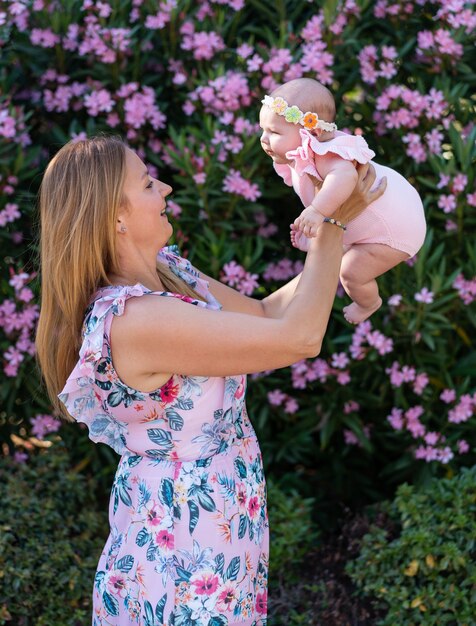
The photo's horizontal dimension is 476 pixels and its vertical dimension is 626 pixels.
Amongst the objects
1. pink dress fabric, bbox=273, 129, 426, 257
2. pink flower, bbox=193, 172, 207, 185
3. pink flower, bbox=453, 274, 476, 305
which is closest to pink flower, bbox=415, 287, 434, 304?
pink flower, bbox=453, 274, 476, 305

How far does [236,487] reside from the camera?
258cm

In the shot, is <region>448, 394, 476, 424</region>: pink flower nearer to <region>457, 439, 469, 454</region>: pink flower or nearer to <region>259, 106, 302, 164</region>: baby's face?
<region>457, 439, 469, 454</region>: pink flower

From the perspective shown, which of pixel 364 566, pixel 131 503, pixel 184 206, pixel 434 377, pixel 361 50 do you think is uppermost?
pixel 361 50

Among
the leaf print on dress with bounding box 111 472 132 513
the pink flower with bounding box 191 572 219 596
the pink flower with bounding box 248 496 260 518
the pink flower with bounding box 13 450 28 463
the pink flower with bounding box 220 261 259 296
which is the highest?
the pink flower with bounding box 248 496 260 518

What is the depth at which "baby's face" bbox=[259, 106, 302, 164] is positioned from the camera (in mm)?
2430

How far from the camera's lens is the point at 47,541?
4.04 m

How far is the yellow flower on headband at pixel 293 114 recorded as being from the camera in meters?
2.39

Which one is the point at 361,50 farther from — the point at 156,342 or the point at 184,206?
the point at 156,342

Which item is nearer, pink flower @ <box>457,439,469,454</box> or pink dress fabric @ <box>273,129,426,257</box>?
pink dress fabric @ <box>273,129,426,257</box>

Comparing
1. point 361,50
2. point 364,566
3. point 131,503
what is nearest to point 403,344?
point 364,566

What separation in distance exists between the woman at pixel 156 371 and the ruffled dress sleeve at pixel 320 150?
7 cm

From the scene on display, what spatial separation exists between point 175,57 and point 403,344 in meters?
1.64

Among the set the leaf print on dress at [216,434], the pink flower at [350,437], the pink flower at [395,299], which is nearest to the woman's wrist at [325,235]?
the leaf print on dress at [216,434]

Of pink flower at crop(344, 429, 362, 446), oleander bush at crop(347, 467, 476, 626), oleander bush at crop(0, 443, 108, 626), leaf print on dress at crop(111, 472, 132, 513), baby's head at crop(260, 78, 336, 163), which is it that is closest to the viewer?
baby's head at crop(260, 78, 336, 163)
